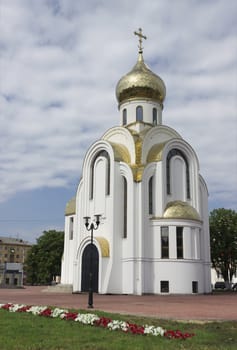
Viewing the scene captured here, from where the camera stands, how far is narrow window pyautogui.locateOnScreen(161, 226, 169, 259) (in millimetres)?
30438

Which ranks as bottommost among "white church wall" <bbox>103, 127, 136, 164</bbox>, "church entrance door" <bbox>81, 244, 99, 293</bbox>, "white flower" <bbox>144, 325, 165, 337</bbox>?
"white flower" <bbox>144, 325, 165, 337</bbox>

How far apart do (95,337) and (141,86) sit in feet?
98.7

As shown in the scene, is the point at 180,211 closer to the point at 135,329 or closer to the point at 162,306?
the point at 162,306

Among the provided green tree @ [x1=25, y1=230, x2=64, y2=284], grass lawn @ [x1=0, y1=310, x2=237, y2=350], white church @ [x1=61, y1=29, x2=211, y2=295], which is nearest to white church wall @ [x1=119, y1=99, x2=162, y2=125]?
white church @ [x1=61, y1=29, x2=211, y2=295]

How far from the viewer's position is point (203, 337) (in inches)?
359

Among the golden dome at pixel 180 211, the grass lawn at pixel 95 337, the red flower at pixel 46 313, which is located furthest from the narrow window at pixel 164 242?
the grass lawn at pixel 95 337

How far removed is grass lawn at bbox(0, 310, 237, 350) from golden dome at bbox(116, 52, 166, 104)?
27.9 meters

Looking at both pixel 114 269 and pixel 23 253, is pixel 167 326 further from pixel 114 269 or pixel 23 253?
pixel 23 253

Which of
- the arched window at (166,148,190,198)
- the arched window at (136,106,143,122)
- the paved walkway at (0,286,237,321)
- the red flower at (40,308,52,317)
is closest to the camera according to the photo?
the red flower at (40,308,52,317)

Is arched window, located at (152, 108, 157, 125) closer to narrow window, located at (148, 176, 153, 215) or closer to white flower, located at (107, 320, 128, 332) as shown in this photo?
narrow window, located at (148, 176, 153, 215)

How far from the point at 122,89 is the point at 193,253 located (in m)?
16.0

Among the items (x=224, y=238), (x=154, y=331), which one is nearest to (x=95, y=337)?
(x=154, y=331)

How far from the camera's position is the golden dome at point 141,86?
1446 inches

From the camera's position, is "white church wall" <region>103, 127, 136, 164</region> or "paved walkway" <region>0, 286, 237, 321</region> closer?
"paved walkway" <region>0, 286, 237, 321</region>
